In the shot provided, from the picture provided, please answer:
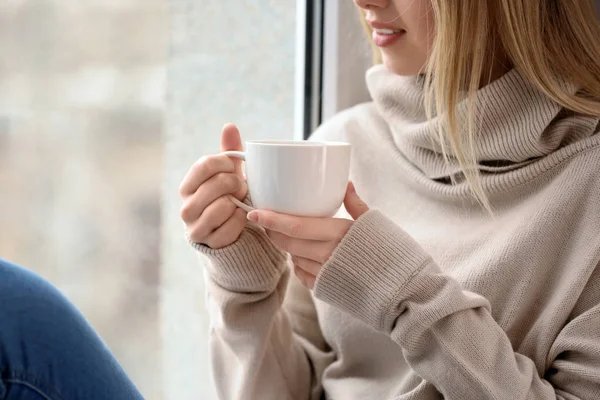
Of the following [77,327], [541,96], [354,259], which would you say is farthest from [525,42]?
[77,327]

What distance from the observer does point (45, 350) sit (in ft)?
2.36

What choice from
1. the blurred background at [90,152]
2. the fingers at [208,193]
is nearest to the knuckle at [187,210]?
the fingers at [208,193]

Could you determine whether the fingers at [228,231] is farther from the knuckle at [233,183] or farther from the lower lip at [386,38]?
the lower lip at [386,38]

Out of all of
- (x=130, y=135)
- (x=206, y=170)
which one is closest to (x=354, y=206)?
(x=206, y=170)

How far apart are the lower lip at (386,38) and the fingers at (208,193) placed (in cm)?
29

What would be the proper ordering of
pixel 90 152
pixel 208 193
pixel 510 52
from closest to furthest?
pixel 208 193 < pixel 510 52 < pixel 90 152

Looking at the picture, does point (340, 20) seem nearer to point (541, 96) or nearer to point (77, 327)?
point (541, 96)

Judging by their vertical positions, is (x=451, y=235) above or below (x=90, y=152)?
below

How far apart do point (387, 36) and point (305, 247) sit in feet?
1.10

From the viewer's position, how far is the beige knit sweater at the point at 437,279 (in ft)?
2.69

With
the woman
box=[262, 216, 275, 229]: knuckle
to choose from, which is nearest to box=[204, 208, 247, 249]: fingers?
the woman

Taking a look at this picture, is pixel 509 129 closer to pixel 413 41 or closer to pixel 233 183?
pixel 413 41

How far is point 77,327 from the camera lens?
29.8 inches

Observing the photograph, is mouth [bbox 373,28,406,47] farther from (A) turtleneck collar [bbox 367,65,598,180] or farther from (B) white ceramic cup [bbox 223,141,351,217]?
(B) white ceramic cup [bbox 223,141,351,217]
